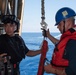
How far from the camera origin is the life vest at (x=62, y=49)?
245 cm

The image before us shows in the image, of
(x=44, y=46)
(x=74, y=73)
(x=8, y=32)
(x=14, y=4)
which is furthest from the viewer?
(x=14, y=4)

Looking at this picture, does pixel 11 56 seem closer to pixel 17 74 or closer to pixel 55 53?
pixel 17 74

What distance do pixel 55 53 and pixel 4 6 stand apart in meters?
1.99

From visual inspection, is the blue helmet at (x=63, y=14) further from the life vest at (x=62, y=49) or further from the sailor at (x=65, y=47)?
the life vest at (x=62, y=49)

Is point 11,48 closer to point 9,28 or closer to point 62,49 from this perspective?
point 9,28

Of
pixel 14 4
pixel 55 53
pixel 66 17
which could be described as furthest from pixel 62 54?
pixel 14 4

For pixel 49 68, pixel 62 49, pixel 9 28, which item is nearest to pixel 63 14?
pixel 62 49

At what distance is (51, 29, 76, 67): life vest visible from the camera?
245 centimetres

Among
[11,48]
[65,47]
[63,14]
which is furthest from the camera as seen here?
[11,48]

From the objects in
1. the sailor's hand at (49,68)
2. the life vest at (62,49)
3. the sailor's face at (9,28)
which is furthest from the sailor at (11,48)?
the life vest at (62,49)

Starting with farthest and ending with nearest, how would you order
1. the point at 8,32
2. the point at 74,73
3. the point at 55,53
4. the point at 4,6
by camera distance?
1. the point at 4,6
2. the point at 8,32
3. the point at 55,53
4. the point at 74,73

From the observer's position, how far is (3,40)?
10.8ft

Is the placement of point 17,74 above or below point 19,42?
below

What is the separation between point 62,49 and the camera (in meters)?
2.51
